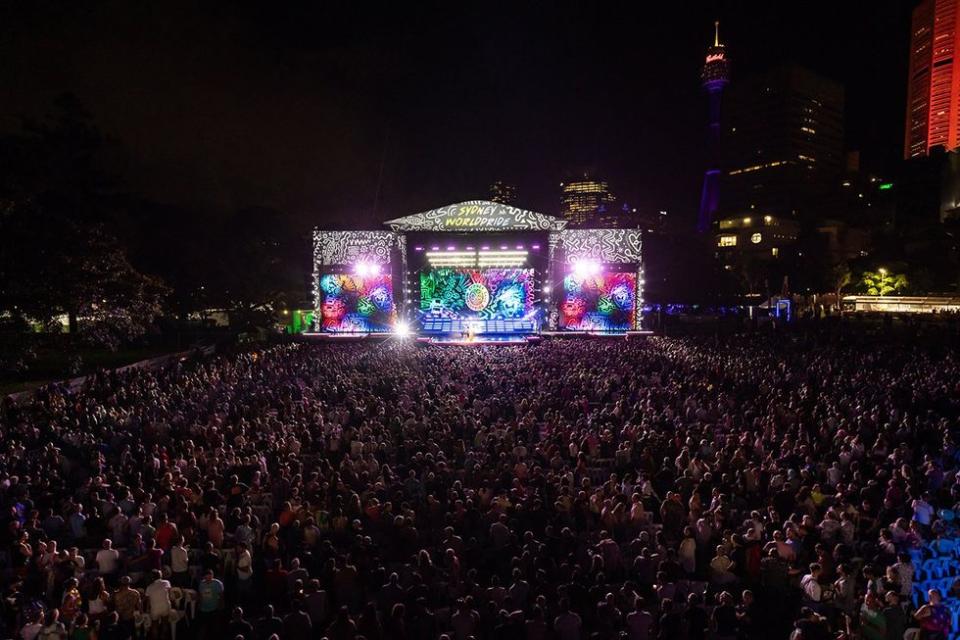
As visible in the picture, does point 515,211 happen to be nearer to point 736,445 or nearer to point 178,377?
point 178,377

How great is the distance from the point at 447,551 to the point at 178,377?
510 inches

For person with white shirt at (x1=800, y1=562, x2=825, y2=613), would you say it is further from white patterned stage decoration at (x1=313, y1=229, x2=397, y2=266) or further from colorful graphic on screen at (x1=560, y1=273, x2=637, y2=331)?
white patterned stage decoration at (x1=313, y1=229, x2=397, y2=266)

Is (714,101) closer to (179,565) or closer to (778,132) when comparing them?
(778,132)

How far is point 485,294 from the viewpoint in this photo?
3106 centimetres

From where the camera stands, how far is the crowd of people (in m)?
5.46

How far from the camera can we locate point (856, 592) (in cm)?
584

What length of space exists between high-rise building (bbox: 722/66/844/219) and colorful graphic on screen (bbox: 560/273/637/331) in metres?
86.0

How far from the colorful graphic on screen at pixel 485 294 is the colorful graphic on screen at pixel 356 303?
2.47 metres

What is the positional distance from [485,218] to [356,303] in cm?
765

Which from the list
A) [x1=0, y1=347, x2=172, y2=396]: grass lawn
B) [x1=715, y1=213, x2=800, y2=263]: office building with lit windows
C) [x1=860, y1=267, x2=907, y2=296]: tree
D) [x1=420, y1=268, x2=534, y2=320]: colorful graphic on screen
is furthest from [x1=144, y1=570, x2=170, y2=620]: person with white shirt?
[x1=715, y1=213, x2=800, y2=263]: office building with lit windows

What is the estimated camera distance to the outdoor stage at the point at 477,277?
99.3ft

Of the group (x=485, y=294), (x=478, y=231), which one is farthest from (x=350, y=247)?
(x=485, y=294)

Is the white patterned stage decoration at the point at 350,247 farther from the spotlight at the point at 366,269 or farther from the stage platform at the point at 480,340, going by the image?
the stage platform at the point at 480,340

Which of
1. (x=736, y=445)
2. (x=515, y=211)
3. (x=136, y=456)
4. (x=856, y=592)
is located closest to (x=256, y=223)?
(x=515, y=211)
